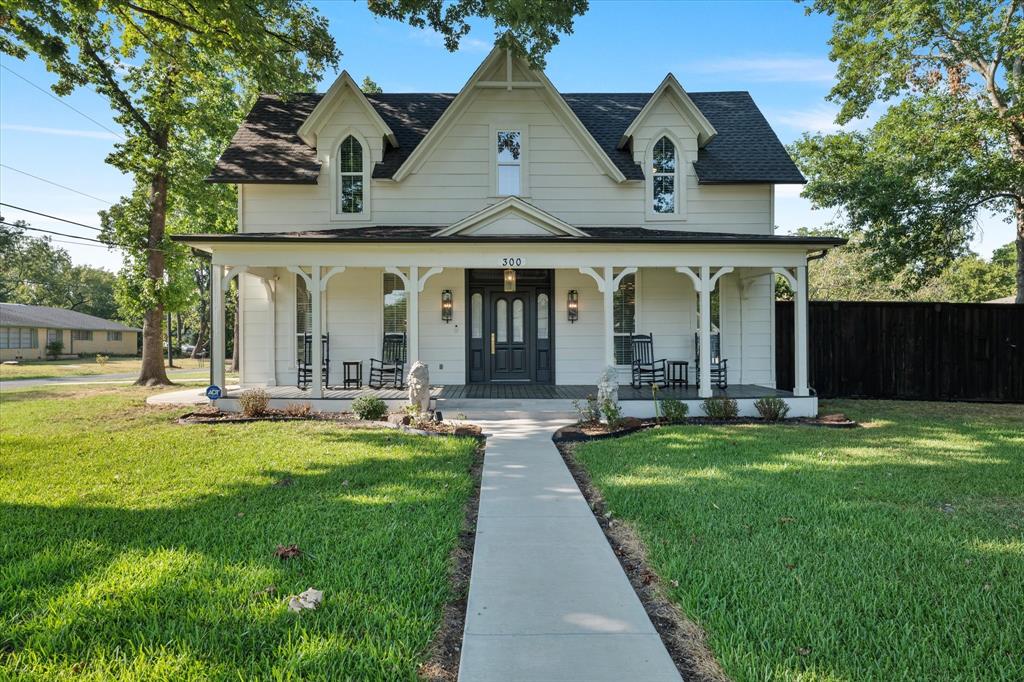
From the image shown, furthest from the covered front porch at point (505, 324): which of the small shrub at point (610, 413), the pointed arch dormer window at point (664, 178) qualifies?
the small shrub at point (610, 413)

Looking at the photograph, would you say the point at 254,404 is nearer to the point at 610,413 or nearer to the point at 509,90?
the point at 610,413

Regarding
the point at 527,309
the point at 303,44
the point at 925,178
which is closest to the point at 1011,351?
the point at 925,178

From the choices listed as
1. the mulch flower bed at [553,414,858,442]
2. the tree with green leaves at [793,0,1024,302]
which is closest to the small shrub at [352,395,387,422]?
the mulch flower bed at [553,414,858,442]

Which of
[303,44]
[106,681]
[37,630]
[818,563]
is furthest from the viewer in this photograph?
[303,44]

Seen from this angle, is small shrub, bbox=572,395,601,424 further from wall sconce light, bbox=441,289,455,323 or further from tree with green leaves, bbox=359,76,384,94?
tree with green leaves, bbox=359,76,384,94

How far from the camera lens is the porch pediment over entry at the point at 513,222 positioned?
10555 mm

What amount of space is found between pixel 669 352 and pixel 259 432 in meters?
9.06

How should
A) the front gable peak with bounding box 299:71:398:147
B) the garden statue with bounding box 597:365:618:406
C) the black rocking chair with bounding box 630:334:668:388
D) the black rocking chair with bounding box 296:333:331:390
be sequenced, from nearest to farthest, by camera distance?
the garden statue with bounding box 597:365:618:406
the black rocking chair with bounding box 630:334:668:388
the black rocking chair with bounding box 296:333:331:390
the front gable peak with bounding box 299:71:398:147

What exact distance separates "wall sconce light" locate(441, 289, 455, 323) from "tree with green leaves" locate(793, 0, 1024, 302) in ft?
35.7

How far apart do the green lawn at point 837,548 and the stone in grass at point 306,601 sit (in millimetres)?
2096

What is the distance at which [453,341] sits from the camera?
12.5 metres

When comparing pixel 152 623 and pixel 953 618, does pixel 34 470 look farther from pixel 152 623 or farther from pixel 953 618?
pixel 953 618

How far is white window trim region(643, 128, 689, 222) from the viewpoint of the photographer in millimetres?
12656

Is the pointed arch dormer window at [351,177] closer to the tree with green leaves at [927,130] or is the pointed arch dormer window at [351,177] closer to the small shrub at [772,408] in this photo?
the small shrub at [772,408]
